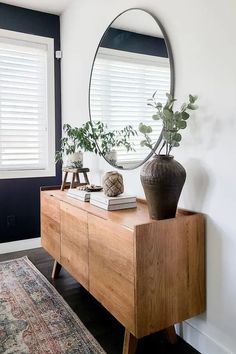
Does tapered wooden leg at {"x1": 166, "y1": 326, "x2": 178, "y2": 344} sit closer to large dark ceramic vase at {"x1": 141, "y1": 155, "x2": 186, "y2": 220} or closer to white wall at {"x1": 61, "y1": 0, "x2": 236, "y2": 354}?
white wall at {"x1": 61, "y1": 0, "x2": 236, "y2": 354}

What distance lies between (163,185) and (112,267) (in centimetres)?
51

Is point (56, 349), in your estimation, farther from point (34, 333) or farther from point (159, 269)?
point (159, 269)

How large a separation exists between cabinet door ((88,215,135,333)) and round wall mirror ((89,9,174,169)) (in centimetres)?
62

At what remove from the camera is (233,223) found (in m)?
1.46

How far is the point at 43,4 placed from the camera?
310cm

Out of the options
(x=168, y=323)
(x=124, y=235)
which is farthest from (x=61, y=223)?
(x=168, y=323)

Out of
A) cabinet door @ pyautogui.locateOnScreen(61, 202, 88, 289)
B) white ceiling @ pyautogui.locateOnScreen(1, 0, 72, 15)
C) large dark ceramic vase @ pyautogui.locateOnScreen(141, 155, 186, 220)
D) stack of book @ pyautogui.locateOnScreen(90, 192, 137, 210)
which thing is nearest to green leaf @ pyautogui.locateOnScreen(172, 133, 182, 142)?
large dark ceramic vase @ pyautogui.locateOnScreen(141, 155, 186, 220)

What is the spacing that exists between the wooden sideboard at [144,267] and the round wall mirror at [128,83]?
58cm

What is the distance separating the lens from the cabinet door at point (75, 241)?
192 cm

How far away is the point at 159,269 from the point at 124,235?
0.24 meters

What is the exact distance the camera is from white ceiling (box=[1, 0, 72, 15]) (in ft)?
9.96

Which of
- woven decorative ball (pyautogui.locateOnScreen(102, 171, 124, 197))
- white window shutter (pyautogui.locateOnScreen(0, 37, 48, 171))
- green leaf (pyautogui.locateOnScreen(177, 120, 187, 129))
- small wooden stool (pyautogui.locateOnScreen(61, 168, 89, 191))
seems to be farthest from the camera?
white window shutter (pyautogui.locateOnScreen(0, 37, 48, 171))

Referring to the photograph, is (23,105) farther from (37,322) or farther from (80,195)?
(37,322)

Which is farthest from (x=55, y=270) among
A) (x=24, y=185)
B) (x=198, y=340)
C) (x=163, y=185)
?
(x=163, y=185)
